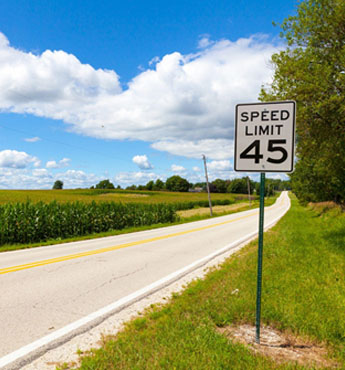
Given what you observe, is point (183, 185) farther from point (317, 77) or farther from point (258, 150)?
point (258, 150)

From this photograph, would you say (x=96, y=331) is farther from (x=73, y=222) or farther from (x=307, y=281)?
(x=73, y=222)

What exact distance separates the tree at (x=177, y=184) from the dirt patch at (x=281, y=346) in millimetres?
132621

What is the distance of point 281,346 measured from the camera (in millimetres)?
3764

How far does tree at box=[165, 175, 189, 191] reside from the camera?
137125 millimetres

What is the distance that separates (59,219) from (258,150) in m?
14.6

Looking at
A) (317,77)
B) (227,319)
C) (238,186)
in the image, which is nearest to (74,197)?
(317,77)

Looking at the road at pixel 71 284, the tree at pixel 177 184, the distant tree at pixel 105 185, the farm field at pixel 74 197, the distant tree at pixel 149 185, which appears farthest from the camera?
the distant tree at pixel 149 185

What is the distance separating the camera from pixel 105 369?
3.15m

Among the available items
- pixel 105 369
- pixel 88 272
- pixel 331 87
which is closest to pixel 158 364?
pixel 105 369

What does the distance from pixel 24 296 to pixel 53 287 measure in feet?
2.26

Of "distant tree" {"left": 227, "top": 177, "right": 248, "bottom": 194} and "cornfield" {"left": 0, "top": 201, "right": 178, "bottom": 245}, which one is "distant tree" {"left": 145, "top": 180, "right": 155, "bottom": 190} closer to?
"distant tree" {"left": 227, "top": 177, "right": 248, "bottom": 194}

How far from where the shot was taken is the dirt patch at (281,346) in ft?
11.1

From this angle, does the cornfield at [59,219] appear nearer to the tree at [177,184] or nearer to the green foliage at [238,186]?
the tree at [177,184]

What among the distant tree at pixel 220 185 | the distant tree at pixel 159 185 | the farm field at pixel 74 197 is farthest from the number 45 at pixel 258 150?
the distant tree at pixel 220 185
